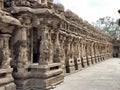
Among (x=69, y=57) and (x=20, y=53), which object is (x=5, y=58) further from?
(x=69, y=57)

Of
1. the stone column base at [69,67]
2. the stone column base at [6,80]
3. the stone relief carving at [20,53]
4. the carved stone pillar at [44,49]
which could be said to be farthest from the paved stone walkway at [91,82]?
the stone column base at [6,80]

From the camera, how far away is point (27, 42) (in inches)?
424

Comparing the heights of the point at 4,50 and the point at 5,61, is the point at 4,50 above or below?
above

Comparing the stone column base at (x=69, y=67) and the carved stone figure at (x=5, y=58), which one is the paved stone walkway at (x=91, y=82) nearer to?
the stone column base at (x=69, y=67)

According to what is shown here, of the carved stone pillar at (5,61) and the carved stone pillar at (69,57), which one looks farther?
the carved stone pillar at (69,57)

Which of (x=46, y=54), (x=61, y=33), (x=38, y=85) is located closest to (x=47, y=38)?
(x=46, y=54)

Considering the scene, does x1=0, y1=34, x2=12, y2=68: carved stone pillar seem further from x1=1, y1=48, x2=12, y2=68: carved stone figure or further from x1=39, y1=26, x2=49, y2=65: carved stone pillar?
x1=39, y1=26, x2=49, y2=65: carved stone pillar

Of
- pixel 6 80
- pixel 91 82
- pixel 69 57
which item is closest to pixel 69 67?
pixel 69 57

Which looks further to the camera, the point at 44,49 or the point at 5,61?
the point at 44,49

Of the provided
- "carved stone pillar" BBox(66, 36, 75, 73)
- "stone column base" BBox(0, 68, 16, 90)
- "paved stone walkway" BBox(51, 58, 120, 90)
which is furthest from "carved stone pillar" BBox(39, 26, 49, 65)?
"carved stone pillar" BBox(66, 36, 75, 73)

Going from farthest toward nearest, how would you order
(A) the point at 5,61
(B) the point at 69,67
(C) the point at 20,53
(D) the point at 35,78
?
(B) the point at 69,67, (D) the point at 35,78, (C) the point at 20,53, (A) the point at 5,61

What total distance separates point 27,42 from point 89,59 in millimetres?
14859

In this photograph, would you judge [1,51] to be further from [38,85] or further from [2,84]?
[38,85]

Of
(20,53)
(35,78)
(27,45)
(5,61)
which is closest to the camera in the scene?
(5,61)
